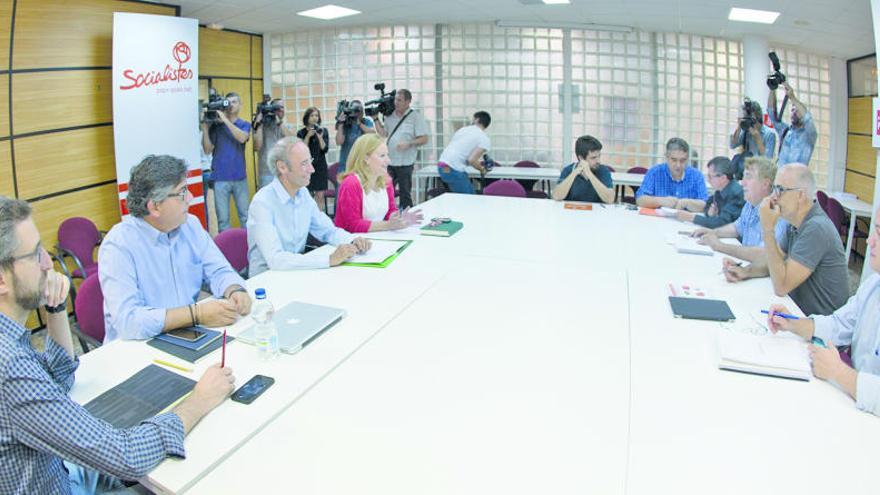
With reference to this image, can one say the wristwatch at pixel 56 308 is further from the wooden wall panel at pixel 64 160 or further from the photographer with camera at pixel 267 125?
the photographer with camera at pixel 267 125

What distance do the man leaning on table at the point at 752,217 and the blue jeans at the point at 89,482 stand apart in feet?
10.1

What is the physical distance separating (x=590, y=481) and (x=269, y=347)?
3.61 feet

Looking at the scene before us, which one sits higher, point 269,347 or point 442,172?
point 442,172

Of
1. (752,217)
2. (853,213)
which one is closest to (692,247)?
(752,217)

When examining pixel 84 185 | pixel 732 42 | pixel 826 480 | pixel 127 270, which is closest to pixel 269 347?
pixel 127 270

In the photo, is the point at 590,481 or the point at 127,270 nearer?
the point at 590,481

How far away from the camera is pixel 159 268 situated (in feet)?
7.55

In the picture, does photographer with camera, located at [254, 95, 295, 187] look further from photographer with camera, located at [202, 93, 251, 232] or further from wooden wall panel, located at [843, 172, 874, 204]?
wooden wall panel, located at [843, 172, 874, 204]

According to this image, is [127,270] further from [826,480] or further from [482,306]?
[826,480]

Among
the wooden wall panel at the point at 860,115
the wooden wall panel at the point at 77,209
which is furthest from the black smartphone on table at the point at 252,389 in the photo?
the wooden wall panel at the point at 860,115

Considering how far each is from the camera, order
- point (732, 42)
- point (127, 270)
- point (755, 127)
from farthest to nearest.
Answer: point (732, 42) → point (755, 127) → point (127, 270)

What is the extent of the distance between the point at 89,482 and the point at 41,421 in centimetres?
45

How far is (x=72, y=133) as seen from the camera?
187 inches

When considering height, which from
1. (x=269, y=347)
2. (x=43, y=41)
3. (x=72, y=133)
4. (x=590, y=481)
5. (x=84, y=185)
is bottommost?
(x=590, y=481)
